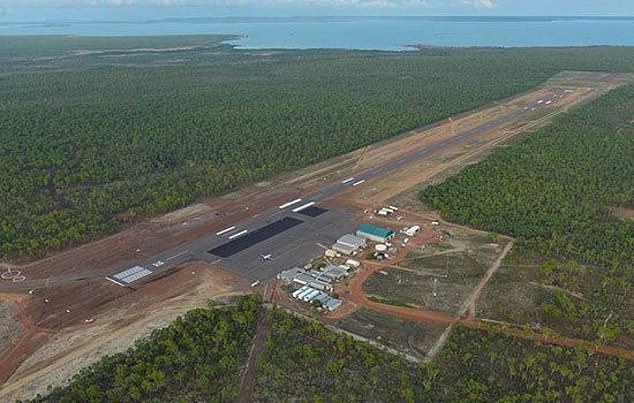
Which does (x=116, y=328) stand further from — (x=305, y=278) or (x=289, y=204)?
(x=289, y=204)

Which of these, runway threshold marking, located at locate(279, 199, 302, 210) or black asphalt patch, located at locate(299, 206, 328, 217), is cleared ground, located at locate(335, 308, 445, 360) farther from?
runway threshold marking, located at locate(279, 199, 302, 210)

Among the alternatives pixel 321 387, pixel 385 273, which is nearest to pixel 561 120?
pixel 385 273

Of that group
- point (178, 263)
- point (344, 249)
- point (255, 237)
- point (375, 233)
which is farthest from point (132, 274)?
point (375, 233)

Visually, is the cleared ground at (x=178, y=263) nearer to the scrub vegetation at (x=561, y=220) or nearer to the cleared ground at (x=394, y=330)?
the cleared ground at (x=394, y=330)

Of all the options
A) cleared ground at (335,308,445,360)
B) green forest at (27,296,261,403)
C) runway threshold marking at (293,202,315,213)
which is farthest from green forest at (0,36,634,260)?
cleared ground at (335,308,445,360)

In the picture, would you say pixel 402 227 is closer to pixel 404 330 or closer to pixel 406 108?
pixel 404 330

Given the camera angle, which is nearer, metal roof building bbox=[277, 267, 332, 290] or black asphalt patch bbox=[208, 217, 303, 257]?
metal roof building bbox=[277, 267, 332, 290]
